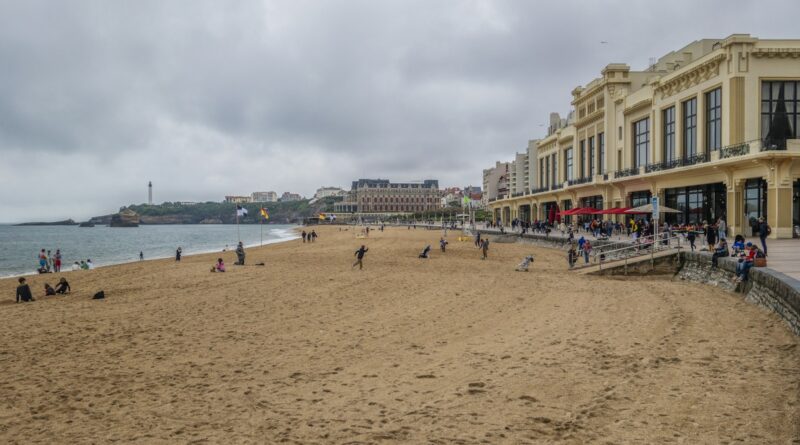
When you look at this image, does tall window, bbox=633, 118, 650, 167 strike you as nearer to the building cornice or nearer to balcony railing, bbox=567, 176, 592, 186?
the building cornice

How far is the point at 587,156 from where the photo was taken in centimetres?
4841

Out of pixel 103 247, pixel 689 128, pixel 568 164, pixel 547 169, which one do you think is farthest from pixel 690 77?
pixel 103 247

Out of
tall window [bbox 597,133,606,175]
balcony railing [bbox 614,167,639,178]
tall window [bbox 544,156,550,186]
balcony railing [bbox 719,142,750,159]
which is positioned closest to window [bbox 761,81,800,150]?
balcony railing [bbox 719,142,750,159]

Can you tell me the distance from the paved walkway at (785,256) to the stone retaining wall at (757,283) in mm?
669

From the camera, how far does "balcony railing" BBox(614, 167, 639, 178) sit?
37912 mm

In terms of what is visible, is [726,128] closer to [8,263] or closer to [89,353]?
[89,353]

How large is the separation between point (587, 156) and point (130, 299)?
42.2 metres

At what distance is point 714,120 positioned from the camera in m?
29.5

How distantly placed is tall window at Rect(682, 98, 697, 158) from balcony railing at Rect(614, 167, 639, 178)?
5.15 metres

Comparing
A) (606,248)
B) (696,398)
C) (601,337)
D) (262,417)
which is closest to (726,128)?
(606,248)

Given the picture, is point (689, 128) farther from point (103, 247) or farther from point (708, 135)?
point (103, 247)

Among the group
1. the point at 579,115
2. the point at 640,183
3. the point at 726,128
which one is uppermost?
the point at 579,115

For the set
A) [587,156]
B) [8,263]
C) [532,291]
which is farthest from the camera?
[587,156]

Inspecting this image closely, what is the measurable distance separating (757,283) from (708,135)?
19.7 m
